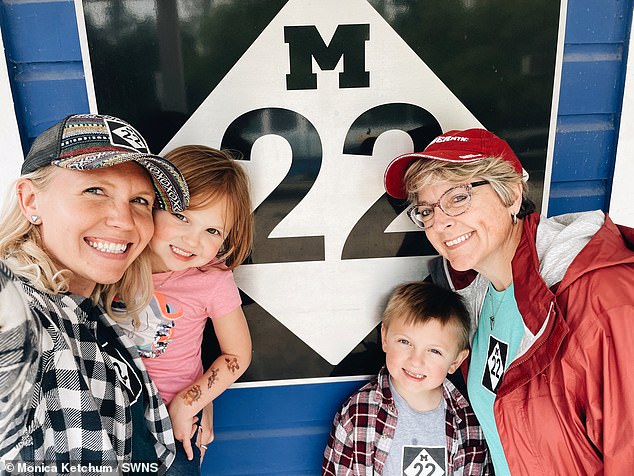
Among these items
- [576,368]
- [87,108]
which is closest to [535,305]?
[576,368]

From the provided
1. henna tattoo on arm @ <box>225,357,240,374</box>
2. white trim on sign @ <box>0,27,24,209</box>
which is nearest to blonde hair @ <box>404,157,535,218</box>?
henna tattoo on arm @ <box>225,357,240,374</box>

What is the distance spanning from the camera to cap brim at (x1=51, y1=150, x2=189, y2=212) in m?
0.98

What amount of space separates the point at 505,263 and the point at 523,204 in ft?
0.67

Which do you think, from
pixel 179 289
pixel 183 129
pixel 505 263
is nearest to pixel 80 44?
pixel 183 129

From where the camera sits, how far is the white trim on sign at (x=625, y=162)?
1499mm

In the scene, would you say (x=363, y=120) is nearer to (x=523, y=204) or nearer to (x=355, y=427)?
(x=523, y=204)

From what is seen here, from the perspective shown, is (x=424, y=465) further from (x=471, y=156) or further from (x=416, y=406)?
(x=471, y=156)

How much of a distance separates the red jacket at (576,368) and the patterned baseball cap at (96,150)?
866 millimetres

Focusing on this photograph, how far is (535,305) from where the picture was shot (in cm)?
117

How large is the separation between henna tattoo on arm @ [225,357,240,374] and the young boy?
16.1 inches

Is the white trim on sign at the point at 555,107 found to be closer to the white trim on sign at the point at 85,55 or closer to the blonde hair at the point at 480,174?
the blonde hair at the point at 480,174

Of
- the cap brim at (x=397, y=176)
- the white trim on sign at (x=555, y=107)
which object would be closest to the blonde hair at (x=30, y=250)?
the cap brim at (x=397, y=176)

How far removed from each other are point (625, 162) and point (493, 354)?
29.2 inches

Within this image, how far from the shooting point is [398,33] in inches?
55.3
